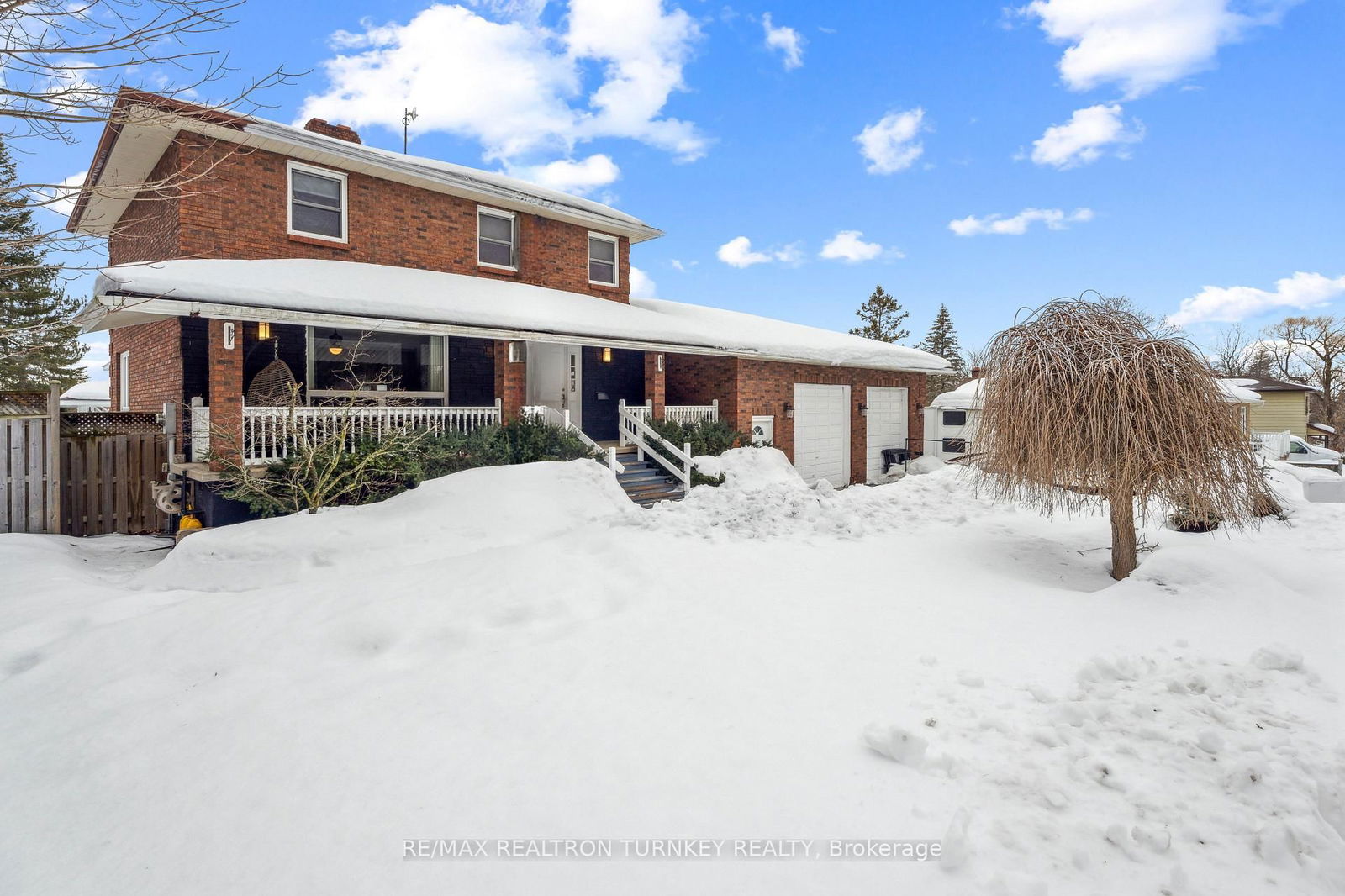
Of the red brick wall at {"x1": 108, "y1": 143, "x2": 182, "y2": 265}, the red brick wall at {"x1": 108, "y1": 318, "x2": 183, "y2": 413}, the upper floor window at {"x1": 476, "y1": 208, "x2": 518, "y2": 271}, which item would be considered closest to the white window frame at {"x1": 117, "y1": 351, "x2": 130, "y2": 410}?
the red brick wall at {"x1": 108, "y1": 318, "x2": 183, "y2": 413}

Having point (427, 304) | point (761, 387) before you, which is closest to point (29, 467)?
point (427, 304)

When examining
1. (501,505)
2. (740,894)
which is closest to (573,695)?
(740,894)

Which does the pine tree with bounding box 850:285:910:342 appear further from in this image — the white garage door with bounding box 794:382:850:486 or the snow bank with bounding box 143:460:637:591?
the snow bank with bounding box 143:460:637:591

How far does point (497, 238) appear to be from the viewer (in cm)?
1409

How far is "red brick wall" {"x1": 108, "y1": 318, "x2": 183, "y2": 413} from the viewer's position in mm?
10009

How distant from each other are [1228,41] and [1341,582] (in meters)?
11.6


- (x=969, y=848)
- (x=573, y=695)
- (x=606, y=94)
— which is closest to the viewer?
(x=969, y=848)

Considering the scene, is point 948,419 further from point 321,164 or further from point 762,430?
point 321,164

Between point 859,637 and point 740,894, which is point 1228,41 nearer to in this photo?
point 859,637

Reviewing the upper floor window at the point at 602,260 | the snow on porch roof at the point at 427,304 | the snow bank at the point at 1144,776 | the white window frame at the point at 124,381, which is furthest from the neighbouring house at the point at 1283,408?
the white window frame at the point at 124,381

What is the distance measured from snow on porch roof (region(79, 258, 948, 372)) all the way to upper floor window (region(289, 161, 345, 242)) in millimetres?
809

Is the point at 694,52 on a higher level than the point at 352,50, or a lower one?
higher

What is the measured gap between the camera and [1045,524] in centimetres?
880

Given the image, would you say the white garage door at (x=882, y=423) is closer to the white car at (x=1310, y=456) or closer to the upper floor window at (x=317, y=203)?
the white car at (x=1310, y=456)
